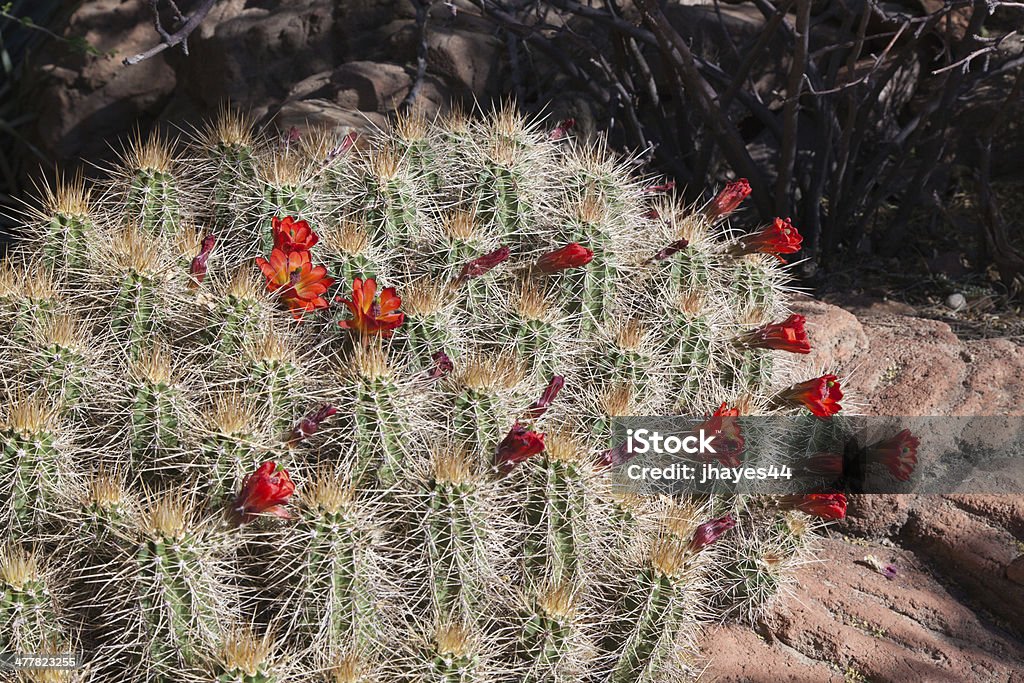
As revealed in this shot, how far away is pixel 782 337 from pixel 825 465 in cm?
47

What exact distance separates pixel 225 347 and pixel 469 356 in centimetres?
63

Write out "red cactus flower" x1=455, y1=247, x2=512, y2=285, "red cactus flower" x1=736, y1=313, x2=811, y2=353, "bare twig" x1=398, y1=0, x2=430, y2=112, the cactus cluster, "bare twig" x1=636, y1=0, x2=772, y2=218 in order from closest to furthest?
1. the cactus cluster
2. "red cactus flower" x1=455, y1=247, x2=512, y2=285
3. "red cactus flower" x1=736, y1=313, x2=811, y2=353
4. "bare twig" x1=636, y1=0, x2=772, y2=218
5. "bare twig" x1=398, y1=0, x2=430, y2=112

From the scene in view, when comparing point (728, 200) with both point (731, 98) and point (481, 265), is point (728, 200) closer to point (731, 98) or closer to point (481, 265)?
point (481, 265)

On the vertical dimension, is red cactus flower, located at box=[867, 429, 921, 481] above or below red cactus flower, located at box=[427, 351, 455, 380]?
below

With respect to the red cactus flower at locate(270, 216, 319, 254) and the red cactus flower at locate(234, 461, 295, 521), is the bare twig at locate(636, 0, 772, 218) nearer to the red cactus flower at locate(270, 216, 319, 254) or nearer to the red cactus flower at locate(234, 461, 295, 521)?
the red cactus flower at locate(270, 216, 319, 254)

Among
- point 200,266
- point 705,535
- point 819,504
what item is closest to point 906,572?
point 819,504

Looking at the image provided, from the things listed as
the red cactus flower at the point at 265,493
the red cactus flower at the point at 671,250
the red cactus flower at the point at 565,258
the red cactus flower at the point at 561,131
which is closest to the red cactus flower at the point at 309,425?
the red cactus flower at the point at 265,493

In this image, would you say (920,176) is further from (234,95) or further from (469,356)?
(234,95)

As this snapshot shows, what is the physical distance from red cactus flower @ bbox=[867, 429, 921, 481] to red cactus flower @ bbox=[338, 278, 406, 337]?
5.37 ft

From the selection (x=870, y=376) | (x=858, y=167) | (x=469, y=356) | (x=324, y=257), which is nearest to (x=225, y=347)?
(x=324, y=257)

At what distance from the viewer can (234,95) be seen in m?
5.19

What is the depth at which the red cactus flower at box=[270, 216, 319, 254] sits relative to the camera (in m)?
2.64

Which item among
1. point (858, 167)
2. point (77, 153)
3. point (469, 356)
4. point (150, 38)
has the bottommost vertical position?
point (77, 153)

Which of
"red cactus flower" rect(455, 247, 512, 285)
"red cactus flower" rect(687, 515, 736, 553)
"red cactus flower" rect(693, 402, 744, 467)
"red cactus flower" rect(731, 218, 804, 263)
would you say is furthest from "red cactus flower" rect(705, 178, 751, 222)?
"red cactus flower" rect(687, 515, 736, 553)
